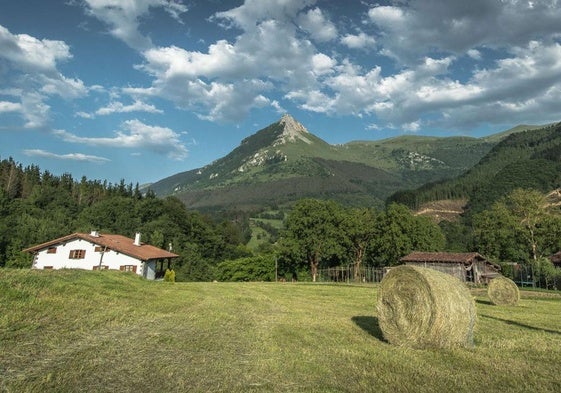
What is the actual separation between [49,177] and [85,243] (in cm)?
9332

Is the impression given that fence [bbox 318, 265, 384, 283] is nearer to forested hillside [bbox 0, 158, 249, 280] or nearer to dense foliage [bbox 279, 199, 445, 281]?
dense foliage [bbox 279, 199, 445, 281]

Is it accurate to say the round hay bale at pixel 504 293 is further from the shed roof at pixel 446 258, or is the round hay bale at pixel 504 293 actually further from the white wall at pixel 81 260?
the white wall at pixel 81 260

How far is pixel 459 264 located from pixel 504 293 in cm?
3388

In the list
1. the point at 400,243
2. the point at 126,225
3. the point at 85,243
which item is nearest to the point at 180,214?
the point at 126,225

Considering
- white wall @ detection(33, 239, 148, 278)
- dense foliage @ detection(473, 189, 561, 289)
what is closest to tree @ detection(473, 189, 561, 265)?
dense foliage @ detection(473, 189, 561, 289)

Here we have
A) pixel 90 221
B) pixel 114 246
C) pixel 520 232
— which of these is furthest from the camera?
pixel 90 221

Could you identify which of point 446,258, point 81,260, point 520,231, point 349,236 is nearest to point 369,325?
point 446,258

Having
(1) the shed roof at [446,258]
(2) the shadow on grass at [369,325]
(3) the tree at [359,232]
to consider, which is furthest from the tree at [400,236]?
(2) the shadow on grass at [369,325]

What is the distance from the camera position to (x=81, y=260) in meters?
58.0

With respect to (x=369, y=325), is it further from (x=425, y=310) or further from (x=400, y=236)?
(x=400, y=236)

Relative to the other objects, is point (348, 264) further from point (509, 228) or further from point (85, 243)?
point (85, 243)

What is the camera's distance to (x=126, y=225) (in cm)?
10262

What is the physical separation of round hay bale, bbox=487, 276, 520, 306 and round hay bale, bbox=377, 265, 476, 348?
15198 mm

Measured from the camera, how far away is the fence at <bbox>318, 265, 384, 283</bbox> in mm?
68562
